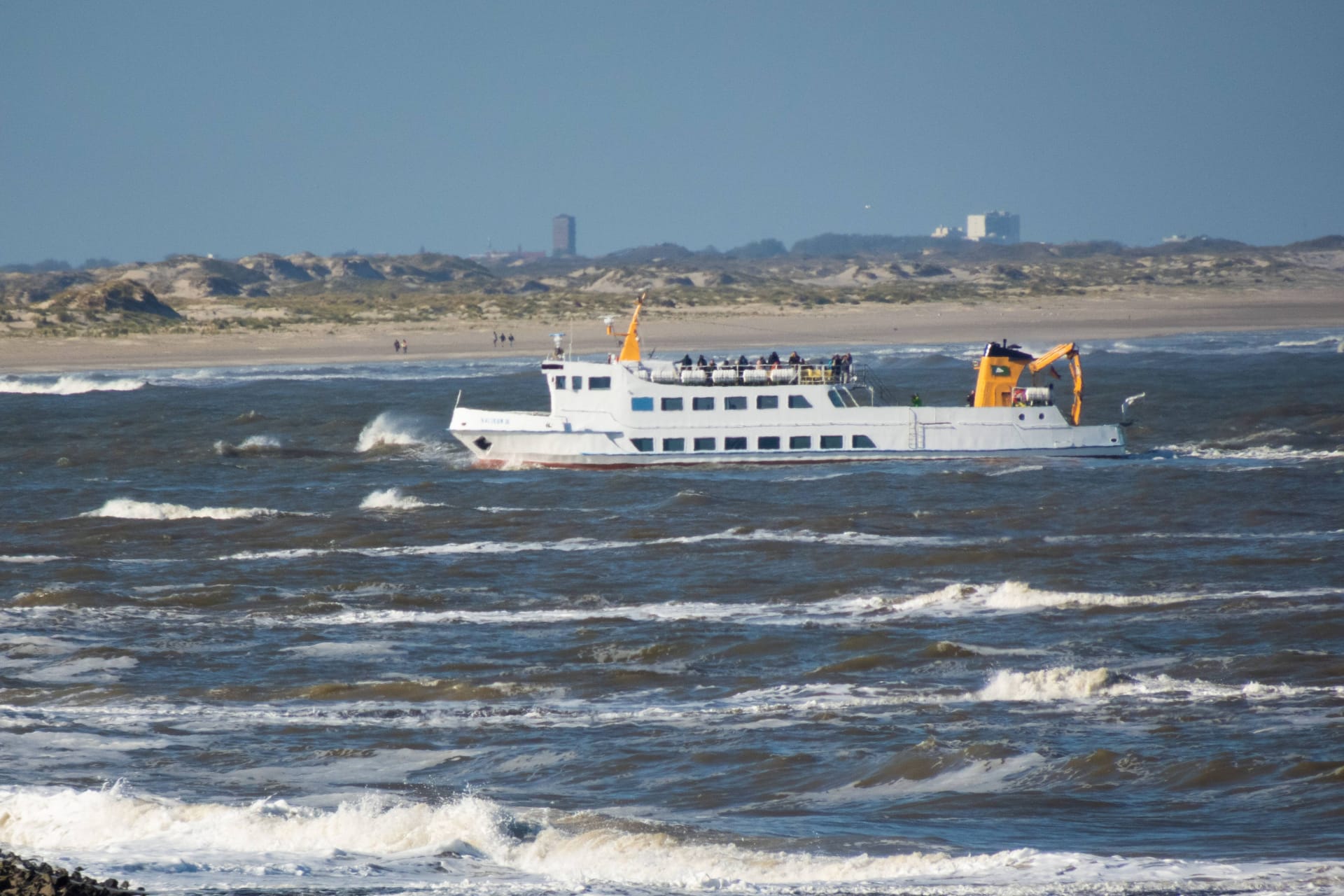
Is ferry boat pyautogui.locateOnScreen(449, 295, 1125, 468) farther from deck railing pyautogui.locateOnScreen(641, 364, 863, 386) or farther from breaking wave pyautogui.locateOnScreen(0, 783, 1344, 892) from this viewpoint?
breaking wave pyautogui.locateOnScreen(0, 783, 1344, 892)

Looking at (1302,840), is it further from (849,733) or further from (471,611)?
(471,611)

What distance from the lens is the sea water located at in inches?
579

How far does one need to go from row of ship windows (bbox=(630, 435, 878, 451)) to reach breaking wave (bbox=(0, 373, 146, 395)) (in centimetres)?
3482

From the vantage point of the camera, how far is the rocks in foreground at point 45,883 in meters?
11.1

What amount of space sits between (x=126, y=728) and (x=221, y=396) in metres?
48.7

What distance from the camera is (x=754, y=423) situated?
4444 centimetres

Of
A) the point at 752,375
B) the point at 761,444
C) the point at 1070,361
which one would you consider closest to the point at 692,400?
the point at 752,375

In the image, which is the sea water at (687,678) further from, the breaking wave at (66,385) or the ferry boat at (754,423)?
the breaking wave at (66,385)

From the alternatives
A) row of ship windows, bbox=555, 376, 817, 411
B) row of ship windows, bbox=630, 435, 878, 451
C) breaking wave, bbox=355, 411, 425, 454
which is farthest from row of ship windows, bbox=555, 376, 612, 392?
breaking wave, bbox=355, 411, 425, 454

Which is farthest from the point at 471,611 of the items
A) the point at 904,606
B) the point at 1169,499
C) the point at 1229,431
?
the point at 1229,431

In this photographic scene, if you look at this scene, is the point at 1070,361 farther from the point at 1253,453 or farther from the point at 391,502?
the point at 391,502

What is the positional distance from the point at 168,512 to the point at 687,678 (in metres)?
20.3

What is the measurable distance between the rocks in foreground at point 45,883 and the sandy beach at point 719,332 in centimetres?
6467

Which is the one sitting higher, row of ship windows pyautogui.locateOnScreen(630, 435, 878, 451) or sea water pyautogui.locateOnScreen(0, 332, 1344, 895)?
row of ship windows pyautogui.locateOnScreen(630, 435, 878, 451)
